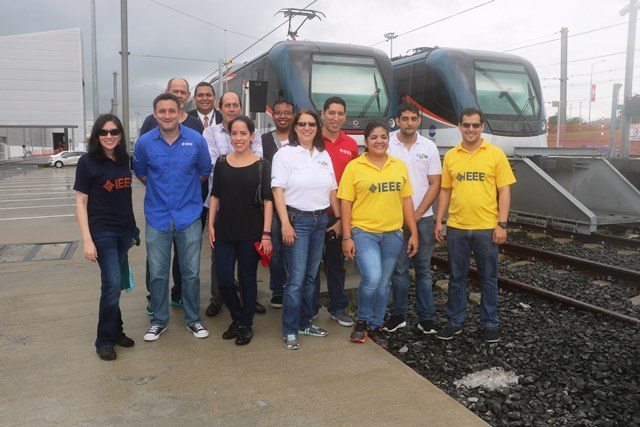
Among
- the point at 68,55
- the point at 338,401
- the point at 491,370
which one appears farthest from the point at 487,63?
the point at 68,55

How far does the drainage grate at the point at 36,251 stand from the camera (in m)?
7.61

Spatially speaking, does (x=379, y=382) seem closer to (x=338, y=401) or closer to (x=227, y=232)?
(x=338, y=401)

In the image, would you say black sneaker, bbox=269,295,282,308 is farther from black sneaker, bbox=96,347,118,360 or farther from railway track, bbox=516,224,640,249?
railway track, bbox=516,224,640,249

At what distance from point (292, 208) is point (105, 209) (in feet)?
4.53

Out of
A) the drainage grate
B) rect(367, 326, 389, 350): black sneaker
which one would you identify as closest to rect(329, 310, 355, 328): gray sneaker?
rect(367, 326, 389, 350): black sneaker

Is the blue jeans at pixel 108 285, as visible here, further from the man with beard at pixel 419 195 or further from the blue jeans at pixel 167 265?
the man with beard at pixel 419 195

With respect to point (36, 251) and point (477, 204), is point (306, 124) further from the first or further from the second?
Result: point (36, 251)

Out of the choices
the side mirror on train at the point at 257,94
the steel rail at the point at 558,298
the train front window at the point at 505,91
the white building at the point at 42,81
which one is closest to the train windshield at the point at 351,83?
the train front window at the point at 505,91

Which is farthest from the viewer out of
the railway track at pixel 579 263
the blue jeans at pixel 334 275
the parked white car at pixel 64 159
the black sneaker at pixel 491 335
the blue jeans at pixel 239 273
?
the parked white car at pixel 64 159

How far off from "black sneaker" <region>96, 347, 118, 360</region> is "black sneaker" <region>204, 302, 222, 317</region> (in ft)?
3.63

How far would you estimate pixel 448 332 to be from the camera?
4727 mm

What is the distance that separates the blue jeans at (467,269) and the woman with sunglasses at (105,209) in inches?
104

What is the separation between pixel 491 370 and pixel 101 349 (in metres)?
2.87

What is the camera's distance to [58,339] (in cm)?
445
